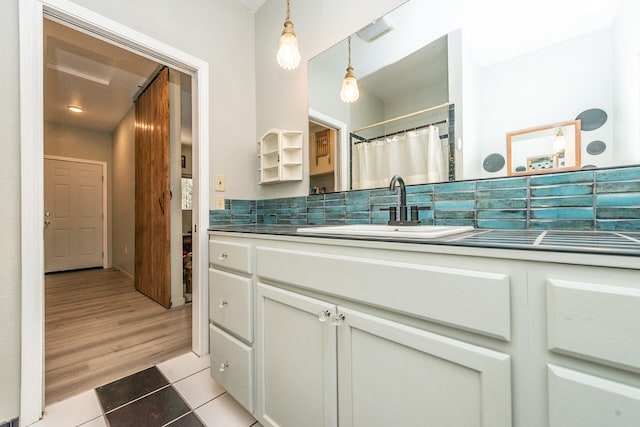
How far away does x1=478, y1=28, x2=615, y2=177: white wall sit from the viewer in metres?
0.83

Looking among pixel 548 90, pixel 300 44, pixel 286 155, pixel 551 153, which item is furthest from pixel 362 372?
pixel 300 44

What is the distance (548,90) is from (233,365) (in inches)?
64.4

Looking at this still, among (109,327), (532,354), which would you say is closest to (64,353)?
(109,327)

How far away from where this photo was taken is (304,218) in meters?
1.75

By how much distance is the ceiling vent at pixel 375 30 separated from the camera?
1.33 meters

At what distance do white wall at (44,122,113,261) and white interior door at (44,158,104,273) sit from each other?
14 centimetres

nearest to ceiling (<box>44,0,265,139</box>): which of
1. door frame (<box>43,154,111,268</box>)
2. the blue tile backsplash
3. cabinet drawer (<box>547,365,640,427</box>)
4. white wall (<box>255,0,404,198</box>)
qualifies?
white wall (<box>255,0,404,198</box>)

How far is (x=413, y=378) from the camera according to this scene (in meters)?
0.63

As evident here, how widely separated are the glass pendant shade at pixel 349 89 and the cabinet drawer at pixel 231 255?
103cm

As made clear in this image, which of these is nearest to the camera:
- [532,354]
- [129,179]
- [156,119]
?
[532,354]

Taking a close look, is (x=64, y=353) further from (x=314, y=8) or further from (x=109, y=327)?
(x=314, y=8)

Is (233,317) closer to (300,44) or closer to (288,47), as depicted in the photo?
(288,47)

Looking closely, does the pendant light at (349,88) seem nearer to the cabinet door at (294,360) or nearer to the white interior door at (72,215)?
the cabinet door at (294,360)

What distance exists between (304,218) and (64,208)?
5263mm
